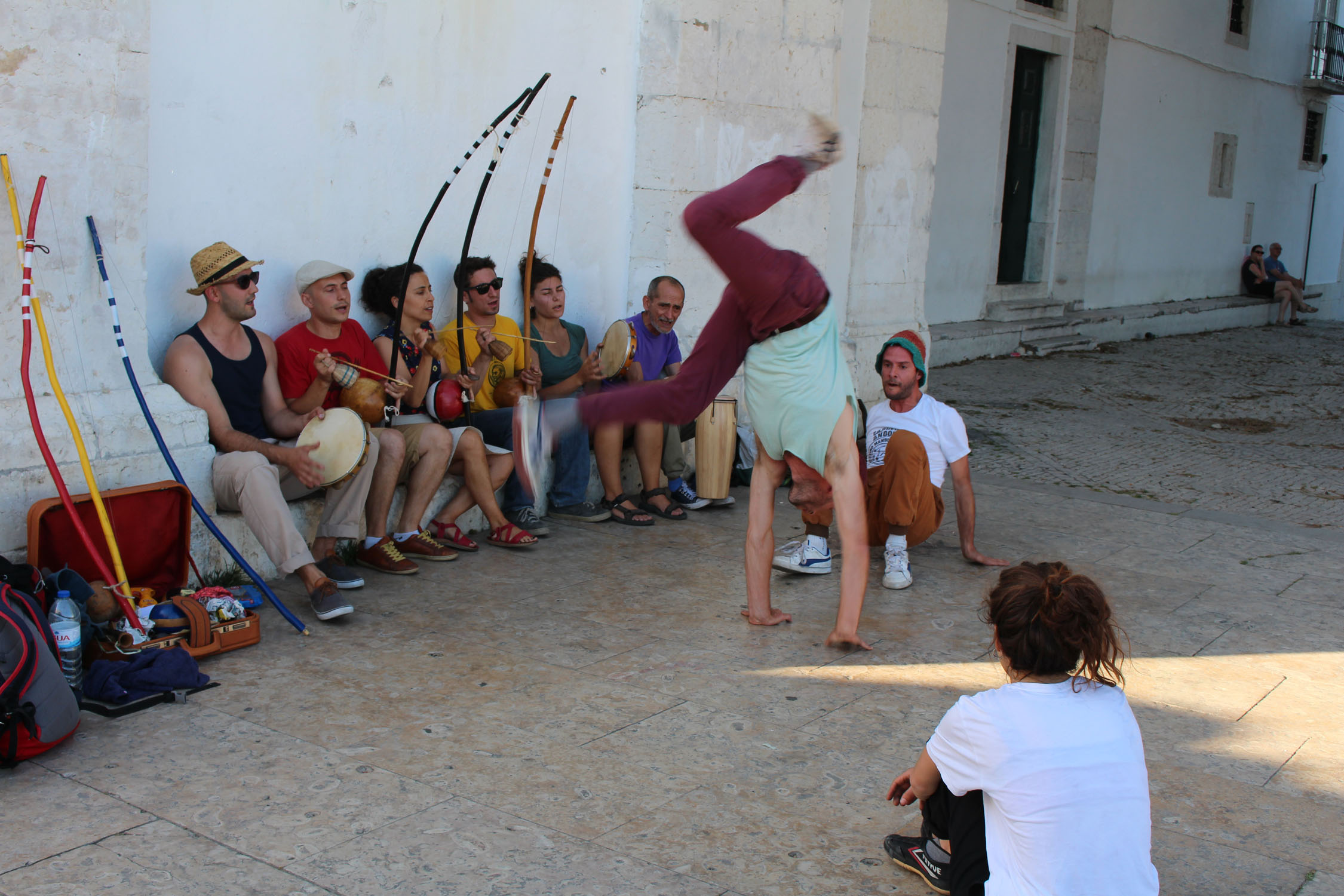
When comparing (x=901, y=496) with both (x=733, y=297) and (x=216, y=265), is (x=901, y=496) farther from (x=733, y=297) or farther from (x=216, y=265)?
(x=216, y=265)

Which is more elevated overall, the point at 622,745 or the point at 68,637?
the point at 68,637

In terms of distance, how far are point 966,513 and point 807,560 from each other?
2.29 feet

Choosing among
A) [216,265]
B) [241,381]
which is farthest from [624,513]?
[216,265]

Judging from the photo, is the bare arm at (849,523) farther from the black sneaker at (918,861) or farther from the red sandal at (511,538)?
the red sandal at (511,538)

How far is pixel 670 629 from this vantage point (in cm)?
410

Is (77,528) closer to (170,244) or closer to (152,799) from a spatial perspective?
(152,799)

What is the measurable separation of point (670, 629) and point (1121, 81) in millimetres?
12401

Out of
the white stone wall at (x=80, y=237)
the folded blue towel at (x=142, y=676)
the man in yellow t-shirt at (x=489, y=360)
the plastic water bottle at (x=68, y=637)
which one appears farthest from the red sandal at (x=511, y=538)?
the plastic water bottle at (x=68, y=637)

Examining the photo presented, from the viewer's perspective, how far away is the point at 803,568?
4.80 meters

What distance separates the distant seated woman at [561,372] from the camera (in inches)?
216

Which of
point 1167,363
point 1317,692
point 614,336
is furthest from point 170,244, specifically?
point 1167,363

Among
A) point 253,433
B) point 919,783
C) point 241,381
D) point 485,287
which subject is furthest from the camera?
point 485,287

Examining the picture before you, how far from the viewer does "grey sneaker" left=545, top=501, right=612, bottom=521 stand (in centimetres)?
553

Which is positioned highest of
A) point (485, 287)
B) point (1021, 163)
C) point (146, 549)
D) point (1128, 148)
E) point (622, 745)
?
point (1128, 148)
